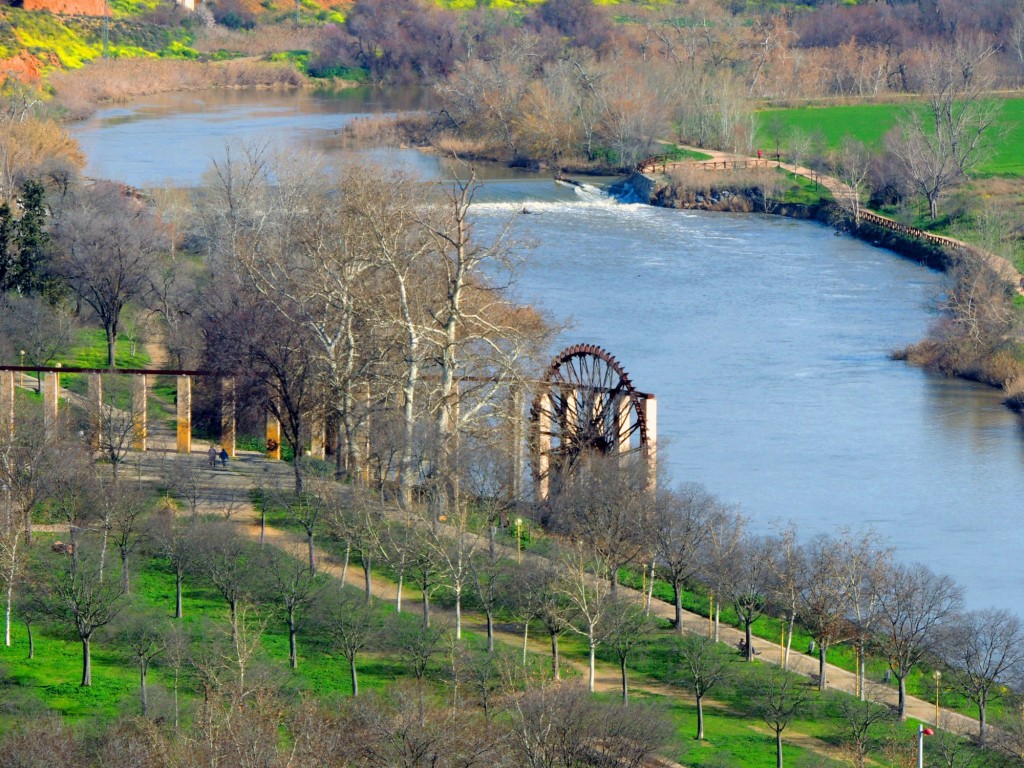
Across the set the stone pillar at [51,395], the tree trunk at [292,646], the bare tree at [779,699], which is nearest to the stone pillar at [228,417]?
the stone pillar at [51,395]

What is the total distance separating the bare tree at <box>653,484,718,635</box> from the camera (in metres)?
36.8

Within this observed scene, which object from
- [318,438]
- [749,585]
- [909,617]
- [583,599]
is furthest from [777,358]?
[583,599]

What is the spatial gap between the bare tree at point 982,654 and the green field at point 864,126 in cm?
5482

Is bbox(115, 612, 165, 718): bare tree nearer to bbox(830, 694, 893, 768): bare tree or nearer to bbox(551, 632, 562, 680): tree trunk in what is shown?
bbox(551, 632, 562, 680): tree trunk

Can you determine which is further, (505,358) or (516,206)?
(516,206)

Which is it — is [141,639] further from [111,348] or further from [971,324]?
[971,324]

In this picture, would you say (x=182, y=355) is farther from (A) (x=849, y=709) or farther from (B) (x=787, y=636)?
(A) (x=849, y=709)

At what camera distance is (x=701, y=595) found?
3875cm

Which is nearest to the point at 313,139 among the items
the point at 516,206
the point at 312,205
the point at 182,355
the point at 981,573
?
the point at 516,206

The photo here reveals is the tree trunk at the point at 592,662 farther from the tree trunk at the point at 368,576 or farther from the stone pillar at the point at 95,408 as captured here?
the stone pillar at the point at 95,408

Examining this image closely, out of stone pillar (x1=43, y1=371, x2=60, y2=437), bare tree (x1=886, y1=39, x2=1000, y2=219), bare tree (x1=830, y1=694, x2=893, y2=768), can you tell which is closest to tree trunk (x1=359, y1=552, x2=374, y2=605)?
bare tree (x1=830, y1=694, x2=893, y2=768)

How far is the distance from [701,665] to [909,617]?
168 inches

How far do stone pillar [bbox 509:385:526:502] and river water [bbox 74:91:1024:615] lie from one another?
12.7 ft

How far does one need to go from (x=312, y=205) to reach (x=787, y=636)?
26.7 meters
